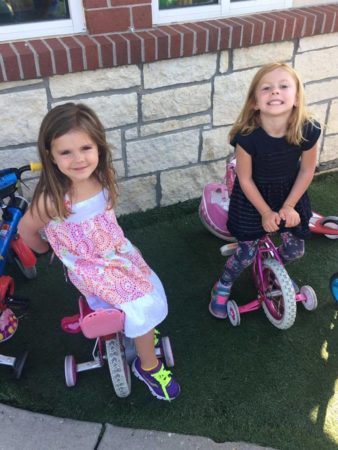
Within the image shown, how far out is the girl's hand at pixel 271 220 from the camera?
7.56 feet

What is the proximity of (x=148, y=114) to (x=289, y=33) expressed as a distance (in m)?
1.15

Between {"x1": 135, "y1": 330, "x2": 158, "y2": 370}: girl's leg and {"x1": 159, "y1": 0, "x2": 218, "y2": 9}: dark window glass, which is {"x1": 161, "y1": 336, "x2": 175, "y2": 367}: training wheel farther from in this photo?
{"x1": 159, "y1": 0, "x2": 218, "y2": 9}: dark window glass

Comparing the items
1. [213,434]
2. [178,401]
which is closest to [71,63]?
[178,401]

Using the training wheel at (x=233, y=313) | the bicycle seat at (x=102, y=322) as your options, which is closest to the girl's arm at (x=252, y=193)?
the training wheel at (x=233, y=313)

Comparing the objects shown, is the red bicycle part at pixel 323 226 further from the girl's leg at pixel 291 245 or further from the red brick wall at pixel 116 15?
the red brick wall at pixel 116 15

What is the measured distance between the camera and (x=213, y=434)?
6.87 ft

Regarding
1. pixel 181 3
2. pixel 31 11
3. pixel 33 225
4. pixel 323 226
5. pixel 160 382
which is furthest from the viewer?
pixel 323 226

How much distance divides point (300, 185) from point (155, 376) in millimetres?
1164

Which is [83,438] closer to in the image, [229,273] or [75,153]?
[229,273]

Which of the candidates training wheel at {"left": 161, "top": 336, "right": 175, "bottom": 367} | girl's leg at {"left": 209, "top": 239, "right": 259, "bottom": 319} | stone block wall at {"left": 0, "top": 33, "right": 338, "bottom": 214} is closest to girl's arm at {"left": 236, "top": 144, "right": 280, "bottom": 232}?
girl's leg at {"left": 209, "top": 239, "right": 259, "bottom": 319}

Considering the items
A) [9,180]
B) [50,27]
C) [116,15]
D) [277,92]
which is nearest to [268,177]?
[277,92]

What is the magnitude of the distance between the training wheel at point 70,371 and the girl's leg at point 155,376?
31 centimetres

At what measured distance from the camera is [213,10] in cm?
323

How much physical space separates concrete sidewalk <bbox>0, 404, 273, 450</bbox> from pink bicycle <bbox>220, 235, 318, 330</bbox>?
0.69m
